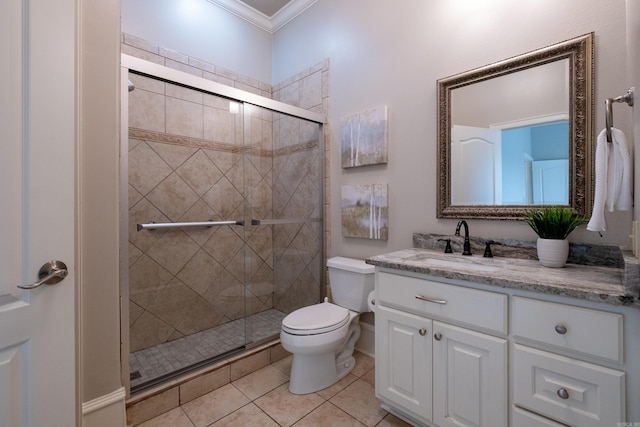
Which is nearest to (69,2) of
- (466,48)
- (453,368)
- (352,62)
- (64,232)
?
(64,232)

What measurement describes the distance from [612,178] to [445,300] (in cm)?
78

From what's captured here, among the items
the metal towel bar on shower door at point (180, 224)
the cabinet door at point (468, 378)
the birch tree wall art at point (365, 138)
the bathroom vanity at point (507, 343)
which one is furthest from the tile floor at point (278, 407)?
the birch tree wall art at point (365, 138)

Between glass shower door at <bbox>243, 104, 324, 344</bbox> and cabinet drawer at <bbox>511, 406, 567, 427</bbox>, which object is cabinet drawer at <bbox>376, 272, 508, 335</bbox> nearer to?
cabinet drawer at <bbox>511, 406, 567, 427</bbox>

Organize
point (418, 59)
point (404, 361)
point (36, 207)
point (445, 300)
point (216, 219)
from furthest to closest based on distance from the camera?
point (216, 219) < point (418, 59) < point (404, 361) < point (445, 300) < point (36, 207)

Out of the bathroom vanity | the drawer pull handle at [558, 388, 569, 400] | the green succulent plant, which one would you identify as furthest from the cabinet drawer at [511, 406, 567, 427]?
the green succulent plant

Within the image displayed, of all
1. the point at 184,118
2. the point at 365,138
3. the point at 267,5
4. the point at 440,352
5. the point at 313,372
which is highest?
the point at 267,5

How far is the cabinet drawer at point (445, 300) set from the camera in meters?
1.10

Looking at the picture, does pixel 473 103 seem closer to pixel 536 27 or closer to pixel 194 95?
pixel 536 27

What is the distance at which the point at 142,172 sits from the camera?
1.96 m

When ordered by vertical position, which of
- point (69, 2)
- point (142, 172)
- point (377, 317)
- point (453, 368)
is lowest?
point (453, 368)

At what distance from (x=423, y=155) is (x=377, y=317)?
3.45 ft

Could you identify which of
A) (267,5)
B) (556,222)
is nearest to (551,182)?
(556,222)

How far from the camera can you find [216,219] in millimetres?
2383

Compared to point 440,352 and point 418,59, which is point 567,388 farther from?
point 418,59
